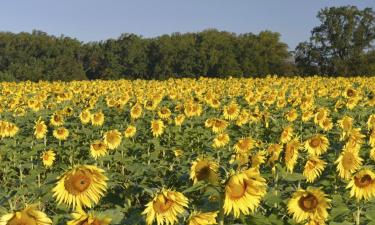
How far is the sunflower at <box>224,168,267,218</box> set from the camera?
2.79 m

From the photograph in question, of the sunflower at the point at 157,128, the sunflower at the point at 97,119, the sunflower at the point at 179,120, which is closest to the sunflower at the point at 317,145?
the sunflower at the point at 157,128

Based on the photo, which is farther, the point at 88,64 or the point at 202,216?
the point at 88,64

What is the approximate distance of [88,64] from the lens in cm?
5666

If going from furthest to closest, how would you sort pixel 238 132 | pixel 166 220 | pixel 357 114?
pixel 357 114
pixel 238 132
pixel 166 220

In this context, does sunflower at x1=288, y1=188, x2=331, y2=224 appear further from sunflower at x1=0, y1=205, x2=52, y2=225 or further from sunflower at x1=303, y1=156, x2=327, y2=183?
sunflower at x1=0, y1=205, x2=52, y2=225

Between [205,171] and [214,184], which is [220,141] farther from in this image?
[214,184]

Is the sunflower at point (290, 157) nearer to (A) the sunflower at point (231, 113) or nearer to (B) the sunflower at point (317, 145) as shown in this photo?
(B) the sunflower at point (317, 145)

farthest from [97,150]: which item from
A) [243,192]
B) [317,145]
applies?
[243,192]

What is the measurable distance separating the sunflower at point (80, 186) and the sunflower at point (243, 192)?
72 centimetres

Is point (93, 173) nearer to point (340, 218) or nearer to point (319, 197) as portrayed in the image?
point (319, 197)

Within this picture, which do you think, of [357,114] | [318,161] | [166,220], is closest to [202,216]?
→ [166,220]

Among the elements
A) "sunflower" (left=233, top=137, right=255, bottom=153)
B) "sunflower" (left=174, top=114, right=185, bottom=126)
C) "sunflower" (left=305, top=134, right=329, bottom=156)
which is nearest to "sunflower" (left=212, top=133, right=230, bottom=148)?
"sunflower" (left=233, top=137, right=255, bottom=153)

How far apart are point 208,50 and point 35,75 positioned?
15.2m

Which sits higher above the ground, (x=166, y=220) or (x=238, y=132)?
(x=166, y=220)
